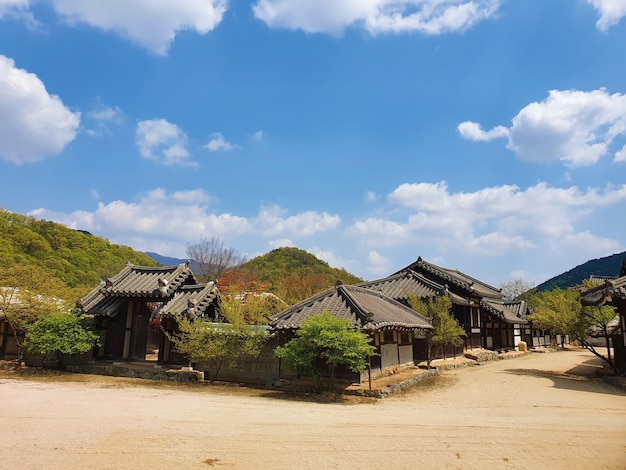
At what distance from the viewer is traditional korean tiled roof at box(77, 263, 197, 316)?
22922 mm

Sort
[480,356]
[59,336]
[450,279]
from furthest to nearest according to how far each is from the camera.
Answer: [450,279] → [480,356] → [59,336]

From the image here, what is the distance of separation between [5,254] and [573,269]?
10854cm

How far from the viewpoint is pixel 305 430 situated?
1039 centimetres

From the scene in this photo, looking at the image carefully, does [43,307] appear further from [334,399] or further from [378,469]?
[378,469]

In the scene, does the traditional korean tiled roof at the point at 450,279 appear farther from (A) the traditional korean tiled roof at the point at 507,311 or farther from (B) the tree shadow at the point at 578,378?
(B) the tree shadow at the point at 578,378

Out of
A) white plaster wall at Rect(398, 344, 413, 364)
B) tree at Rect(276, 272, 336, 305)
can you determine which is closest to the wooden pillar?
white plaster wall at Rect(398, 344, 413, 364)

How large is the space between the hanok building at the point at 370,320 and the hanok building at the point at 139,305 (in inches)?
225

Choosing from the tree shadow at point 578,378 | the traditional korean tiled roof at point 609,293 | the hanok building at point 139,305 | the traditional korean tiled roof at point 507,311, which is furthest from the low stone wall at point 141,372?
the traditional korean tiled roof at point 507,311

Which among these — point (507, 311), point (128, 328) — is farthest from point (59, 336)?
point (507, 311)

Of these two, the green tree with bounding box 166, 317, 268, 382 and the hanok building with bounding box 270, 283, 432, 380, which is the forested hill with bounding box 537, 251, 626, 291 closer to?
the hanok building with bounding box 270, 283, 432, 380

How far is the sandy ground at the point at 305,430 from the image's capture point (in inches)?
326

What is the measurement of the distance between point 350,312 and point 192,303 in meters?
8.37

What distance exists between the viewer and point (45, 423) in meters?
11.0

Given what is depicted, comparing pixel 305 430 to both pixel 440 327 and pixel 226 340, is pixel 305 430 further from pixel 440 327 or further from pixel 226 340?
pixel 440 327
